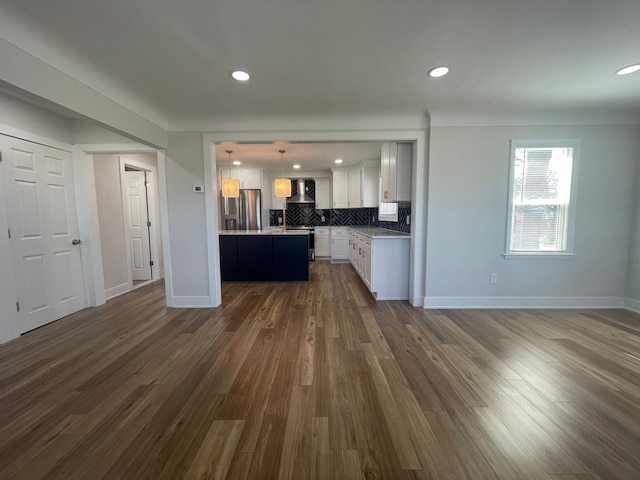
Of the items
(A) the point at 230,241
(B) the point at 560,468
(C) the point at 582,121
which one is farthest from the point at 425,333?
(A) the point at 230,241

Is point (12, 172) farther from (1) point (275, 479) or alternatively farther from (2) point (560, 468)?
(2) point (560, 468)

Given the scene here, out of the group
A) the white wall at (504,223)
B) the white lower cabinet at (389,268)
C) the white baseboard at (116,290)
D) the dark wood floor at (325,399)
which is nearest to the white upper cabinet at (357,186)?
the white lower cabinet at (389,268)

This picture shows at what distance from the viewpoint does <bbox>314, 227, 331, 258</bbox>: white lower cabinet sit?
6.65 m

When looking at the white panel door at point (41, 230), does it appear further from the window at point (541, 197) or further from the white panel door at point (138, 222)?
the window at point (541, 197)

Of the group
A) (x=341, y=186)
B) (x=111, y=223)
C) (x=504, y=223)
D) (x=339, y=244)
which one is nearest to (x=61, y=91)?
(x=111, y=223)

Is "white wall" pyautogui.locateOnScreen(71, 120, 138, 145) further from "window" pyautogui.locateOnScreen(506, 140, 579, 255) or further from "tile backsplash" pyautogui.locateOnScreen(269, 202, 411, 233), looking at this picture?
"window" pyautogui.locateOnScreen(506, 140, 579, 255)

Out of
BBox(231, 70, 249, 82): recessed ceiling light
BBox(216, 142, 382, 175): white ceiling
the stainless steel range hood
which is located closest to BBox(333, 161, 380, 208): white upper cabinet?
BBox(216, 142, 382, 175): white ceiling

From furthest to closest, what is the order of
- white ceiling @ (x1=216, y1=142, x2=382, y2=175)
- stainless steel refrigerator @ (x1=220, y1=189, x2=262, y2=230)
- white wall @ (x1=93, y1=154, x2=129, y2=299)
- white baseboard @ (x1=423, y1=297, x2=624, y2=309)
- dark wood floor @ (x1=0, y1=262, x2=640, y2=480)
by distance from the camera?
stainless steel refrigerator @ (x1=220, y1=189, x2=262, y2=230), white ceiling @ (x1=216, y1=142, x2=382, y2=175), white wall @ (x1=93, y1=154, x2=129, y2=299), white baseboard @ (x1=423, y1=297, x2=624, y2=309), dark wood floor @ (x1=0, y1=262, x2=640, y2=480)

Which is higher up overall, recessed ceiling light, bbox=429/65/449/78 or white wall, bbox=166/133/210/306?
recessed ceiling light, bbox=429/65/449/78

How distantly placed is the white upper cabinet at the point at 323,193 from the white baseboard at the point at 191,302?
13.9ft

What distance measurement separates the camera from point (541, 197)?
10.5 feet

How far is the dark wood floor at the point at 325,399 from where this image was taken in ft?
4.05

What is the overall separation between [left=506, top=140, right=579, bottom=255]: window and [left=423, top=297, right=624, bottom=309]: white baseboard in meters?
0.62

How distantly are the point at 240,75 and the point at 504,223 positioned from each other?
342cm
